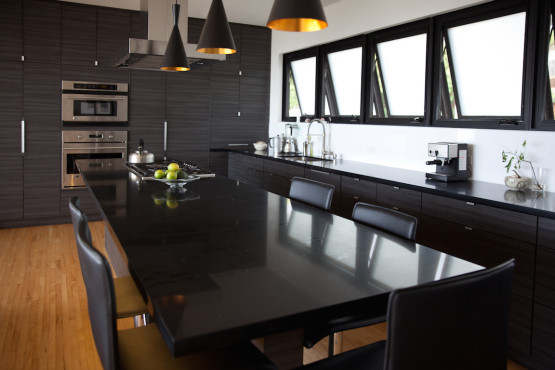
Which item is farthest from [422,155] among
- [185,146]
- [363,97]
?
[185,146]

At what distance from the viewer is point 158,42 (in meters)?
3.75

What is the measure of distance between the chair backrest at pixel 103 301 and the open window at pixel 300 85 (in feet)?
16.6

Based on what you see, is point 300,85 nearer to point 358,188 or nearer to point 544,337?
point 358,188

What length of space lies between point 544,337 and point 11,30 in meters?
5.87

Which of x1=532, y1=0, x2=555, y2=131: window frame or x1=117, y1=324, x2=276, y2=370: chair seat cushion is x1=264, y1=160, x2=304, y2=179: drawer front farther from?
x1=117, y1=324, x2=276, y2=370: chair seat cushion

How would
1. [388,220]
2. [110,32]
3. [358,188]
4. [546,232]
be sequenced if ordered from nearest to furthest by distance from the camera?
[388,220]
[546,232]
[358,188]
[110,32]

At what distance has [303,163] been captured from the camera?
15.9 feet

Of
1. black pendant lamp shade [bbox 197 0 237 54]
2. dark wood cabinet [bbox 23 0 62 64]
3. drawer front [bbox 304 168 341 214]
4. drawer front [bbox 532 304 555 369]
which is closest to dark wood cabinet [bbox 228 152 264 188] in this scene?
drawer front [bbox 304 168 341 214]

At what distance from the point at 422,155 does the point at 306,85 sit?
255cm

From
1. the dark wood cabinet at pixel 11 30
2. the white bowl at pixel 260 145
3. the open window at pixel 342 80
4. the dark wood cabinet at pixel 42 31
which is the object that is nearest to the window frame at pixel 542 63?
the open window at pixel 342 80

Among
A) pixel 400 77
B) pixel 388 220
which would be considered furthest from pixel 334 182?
pixel 388 220

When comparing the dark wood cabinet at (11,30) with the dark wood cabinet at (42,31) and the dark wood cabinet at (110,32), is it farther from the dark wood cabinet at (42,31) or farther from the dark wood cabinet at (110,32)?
the dark wood cabinet at (110,32)

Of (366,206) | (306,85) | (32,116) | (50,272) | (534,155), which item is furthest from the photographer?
(306,85)

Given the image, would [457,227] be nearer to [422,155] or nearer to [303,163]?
[422,155]
